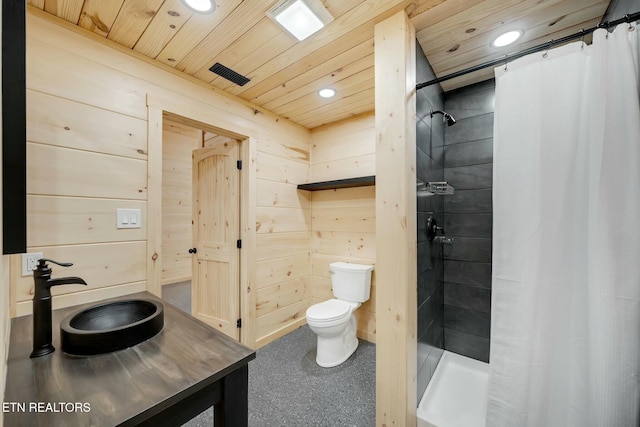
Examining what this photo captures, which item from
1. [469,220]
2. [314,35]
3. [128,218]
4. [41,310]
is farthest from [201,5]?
[469,220]

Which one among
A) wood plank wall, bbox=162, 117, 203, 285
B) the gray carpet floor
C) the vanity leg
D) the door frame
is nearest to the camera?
the vanity leg

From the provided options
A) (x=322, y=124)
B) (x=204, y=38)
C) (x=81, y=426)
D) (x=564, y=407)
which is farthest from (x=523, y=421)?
(x=322, y=124)

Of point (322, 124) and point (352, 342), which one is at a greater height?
point (322, 124)

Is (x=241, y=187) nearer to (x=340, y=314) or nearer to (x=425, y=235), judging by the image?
(x=340, y=314)

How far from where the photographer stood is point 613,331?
926 millimetres

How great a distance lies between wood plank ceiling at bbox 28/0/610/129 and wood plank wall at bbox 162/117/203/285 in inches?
114

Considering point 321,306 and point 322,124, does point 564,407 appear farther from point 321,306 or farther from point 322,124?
point 322,124

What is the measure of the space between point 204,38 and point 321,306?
7.09ft

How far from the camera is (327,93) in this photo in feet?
7.25

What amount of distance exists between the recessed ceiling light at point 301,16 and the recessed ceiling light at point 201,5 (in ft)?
0.96

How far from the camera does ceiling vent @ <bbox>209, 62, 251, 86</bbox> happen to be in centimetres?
184

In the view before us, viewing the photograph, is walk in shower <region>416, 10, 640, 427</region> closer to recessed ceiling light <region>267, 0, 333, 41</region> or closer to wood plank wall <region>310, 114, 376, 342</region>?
recessed ceiling light <region>267, 0, 333, 41</region>

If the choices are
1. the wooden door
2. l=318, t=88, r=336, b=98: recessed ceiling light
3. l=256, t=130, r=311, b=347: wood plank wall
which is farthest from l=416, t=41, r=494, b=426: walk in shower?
the wooden door

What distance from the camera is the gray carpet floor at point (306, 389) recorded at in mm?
1562
